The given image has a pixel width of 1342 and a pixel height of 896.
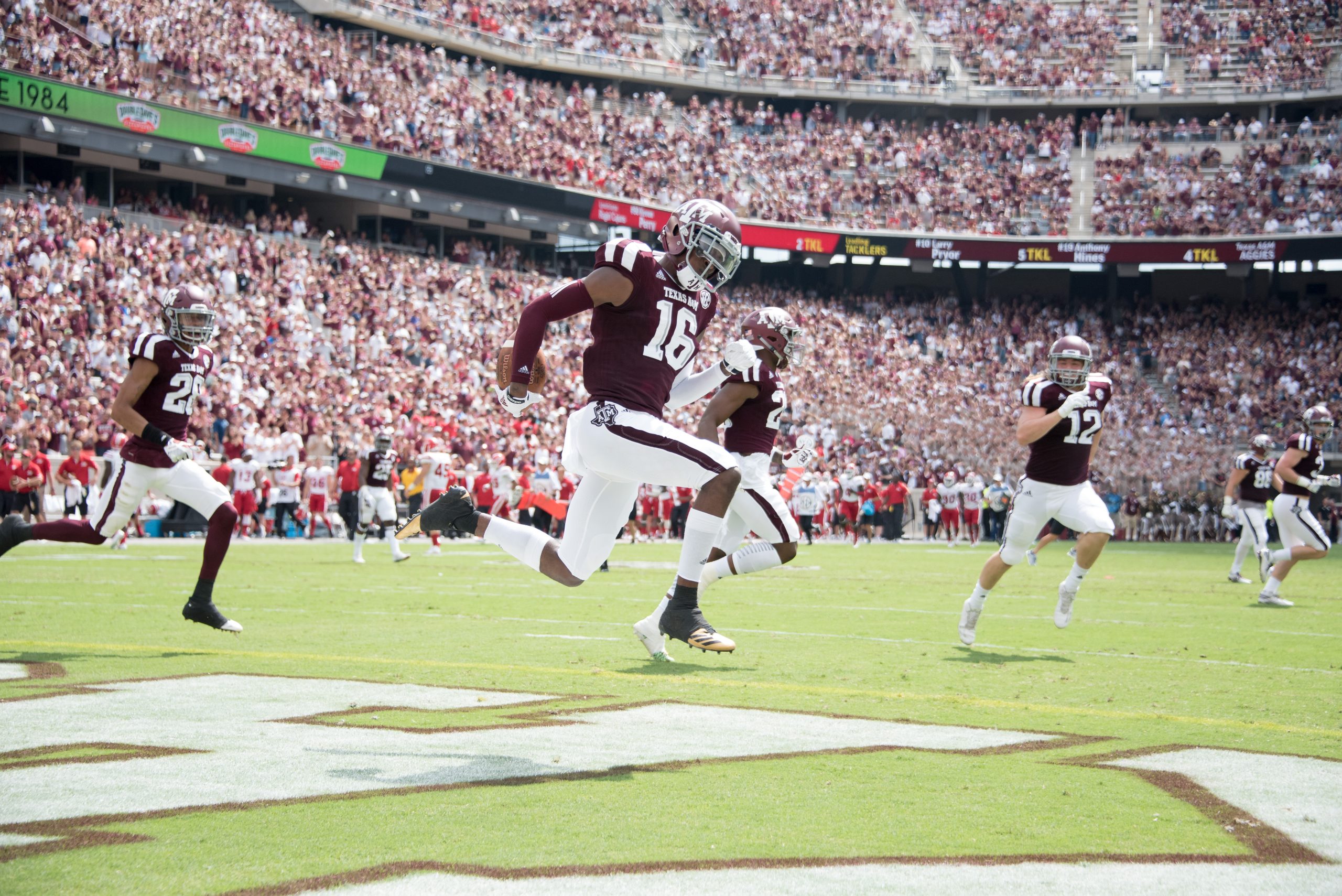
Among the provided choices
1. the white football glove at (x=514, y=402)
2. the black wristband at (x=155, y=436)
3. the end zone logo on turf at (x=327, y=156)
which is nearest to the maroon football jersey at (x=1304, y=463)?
the white football glove at (x=514, y=402)

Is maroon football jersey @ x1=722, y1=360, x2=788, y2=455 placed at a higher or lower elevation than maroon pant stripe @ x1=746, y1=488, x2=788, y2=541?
higher

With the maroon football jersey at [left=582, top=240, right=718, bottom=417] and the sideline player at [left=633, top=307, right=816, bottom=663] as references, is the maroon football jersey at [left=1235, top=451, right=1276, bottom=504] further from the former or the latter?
the maroon football jersey at [left=582, top=240, right=718, bottom=417]

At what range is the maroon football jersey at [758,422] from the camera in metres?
9.91

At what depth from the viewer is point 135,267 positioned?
27.1 m

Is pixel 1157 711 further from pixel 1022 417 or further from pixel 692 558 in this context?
pixel 1022 417

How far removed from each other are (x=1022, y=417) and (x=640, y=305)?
4.57 m

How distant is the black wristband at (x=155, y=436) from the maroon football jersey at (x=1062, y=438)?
5970mm

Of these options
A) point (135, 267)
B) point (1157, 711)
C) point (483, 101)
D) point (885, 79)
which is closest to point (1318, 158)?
point (885, 79)

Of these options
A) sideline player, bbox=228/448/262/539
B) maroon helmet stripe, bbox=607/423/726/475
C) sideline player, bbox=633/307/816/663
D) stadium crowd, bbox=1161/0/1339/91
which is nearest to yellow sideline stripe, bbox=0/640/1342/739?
maroon helmet stripe, bbox=607/423/726/475

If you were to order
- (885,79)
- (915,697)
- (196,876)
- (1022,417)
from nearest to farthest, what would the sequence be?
(196,876) < (915,697) < (1022,417) < (885,79)

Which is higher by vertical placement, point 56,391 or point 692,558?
point 692,558

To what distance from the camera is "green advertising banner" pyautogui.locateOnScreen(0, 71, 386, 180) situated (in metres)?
27.9

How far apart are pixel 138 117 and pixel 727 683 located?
2737 cm

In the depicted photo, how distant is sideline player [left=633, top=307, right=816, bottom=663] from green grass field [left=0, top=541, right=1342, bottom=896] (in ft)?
2.16
